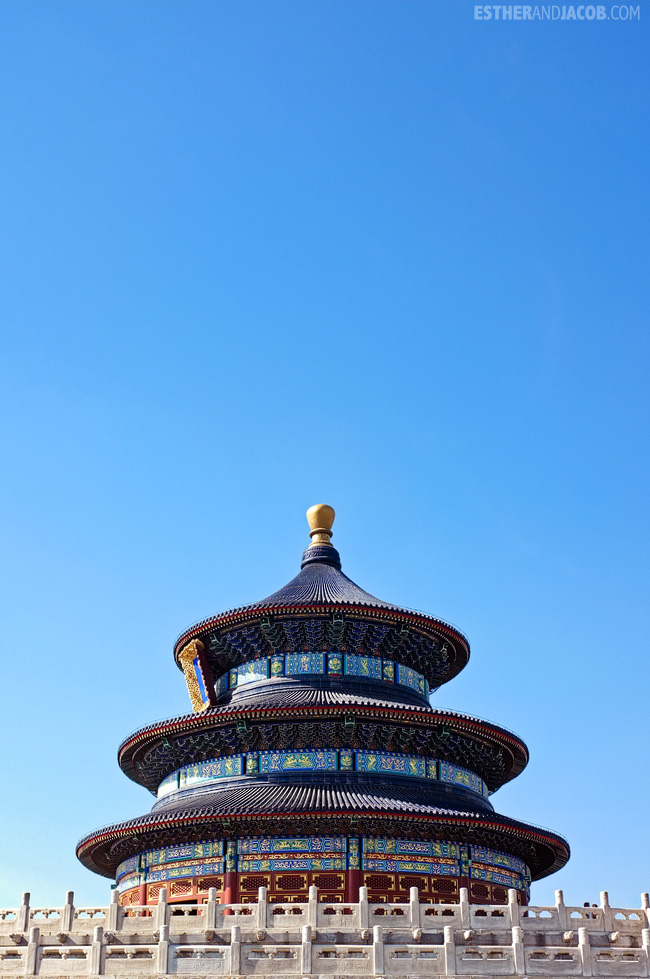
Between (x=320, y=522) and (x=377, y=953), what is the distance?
23.7m

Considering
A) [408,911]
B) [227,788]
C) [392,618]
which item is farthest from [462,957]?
[392,618]

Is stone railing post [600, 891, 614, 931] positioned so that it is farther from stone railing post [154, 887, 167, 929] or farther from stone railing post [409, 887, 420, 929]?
stone railing post [154, 887, 167, 929]

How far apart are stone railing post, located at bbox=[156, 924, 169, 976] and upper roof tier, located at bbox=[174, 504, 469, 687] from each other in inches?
617

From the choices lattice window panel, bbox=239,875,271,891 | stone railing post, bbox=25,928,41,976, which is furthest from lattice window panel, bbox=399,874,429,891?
stone railing post, bbox=25,928,41,976

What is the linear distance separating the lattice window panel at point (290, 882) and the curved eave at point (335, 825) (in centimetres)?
132

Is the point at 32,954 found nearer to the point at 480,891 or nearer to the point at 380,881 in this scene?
the point at 380,881

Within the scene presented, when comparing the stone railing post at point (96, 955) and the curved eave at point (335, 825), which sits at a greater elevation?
the curved eave at point (335, 825)

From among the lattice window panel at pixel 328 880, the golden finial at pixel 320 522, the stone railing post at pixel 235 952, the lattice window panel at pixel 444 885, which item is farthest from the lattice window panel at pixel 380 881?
the golden finial at pixel 320 522

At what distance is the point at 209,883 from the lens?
29812mm

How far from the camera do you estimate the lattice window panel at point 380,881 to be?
29047 mm

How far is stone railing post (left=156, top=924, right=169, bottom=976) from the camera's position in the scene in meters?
19.7

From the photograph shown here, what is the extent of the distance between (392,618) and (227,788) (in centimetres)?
770

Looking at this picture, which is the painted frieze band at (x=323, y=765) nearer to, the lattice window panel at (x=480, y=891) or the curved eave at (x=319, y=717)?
the curved eave at (x=319, y=717)

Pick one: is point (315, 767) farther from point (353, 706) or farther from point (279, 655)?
point (279, 655)
